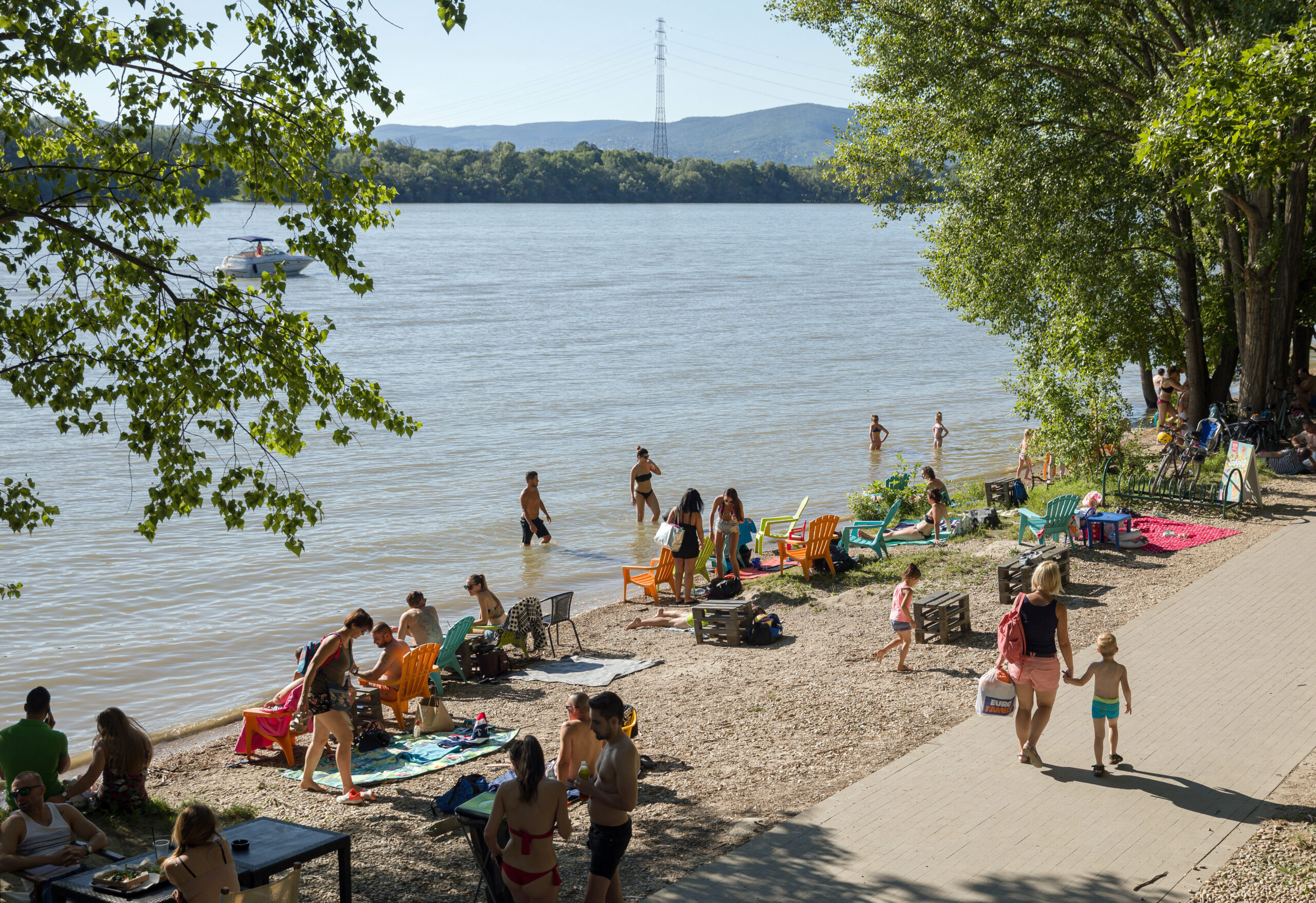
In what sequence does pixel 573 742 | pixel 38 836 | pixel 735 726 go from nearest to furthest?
pixel 38 836, pixel 573 742, pixel 735 726

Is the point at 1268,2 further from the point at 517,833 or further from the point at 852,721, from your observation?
the point at 517,833

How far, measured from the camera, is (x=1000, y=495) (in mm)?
19391

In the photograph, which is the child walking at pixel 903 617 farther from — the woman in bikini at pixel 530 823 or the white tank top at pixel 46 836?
the white tank top at pixel 46 836

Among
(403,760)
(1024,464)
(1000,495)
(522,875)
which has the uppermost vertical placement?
(522,875)

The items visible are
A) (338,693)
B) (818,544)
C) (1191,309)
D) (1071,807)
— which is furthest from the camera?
(1191,309)

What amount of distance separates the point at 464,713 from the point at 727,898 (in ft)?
16.6

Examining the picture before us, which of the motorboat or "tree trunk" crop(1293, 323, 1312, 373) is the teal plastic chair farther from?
the motorboat

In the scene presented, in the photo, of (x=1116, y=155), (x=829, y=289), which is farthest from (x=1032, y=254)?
(x=829, y=289)

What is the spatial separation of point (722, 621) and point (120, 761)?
261 inches

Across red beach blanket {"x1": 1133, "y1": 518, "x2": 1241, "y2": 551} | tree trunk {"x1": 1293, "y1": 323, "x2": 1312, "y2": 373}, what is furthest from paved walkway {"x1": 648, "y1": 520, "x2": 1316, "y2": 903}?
tree trunk {"x1": 1293, "y1": 323, "x2": 1312, "y2": 373}

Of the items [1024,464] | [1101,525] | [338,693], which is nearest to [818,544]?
[1101,525]

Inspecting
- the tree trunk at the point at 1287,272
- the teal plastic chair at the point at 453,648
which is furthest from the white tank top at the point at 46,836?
the tree trunk at the point at 1287,272

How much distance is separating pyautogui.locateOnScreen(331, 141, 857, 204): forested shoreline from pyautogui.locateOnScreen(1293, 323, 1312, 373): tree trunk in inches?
5653

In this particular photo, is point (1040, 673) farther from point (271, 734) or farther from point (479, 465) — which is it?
point (479, 465)
